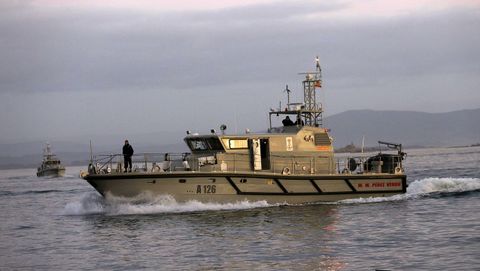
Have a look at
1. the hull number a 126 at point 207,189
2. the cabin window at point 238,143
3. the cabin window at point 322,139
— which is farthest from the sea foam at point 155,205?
the cabin window at point 322,139

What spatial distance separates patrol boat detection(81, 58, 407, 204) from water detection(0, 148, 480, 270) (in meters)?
0.45

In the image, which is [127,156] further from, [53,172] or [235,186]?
[53,172]

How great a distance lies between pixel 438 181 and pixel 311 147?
31.1 feet

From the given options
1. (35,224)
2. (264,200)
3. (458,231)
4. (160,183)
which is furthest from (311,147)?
(35,224)

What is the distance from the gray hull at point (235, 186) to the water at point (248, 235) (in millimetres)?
334

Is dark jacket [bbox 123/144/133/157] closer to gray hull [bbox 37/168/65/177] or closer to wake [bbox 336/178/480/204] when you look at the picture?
wake [bbox 336/178/480/204]

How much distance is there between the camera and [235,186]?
1084 inches

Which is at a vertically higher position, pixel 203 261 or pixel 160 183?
pixel 160 183

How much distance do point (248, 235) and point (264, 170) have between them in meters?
6.60

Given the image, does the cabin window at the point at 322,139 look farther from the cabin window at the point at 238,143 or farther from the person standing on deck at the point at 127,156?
the person standing on deck at the point at 127,156

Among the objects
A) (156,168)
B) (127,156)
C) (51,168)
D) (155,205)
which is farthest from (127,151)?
(51,168)

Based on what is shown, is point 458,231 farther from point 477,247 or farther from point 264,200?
point 264,200

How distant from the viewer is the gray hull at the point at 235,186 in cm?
2683

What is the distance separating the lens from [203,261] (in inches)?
729
